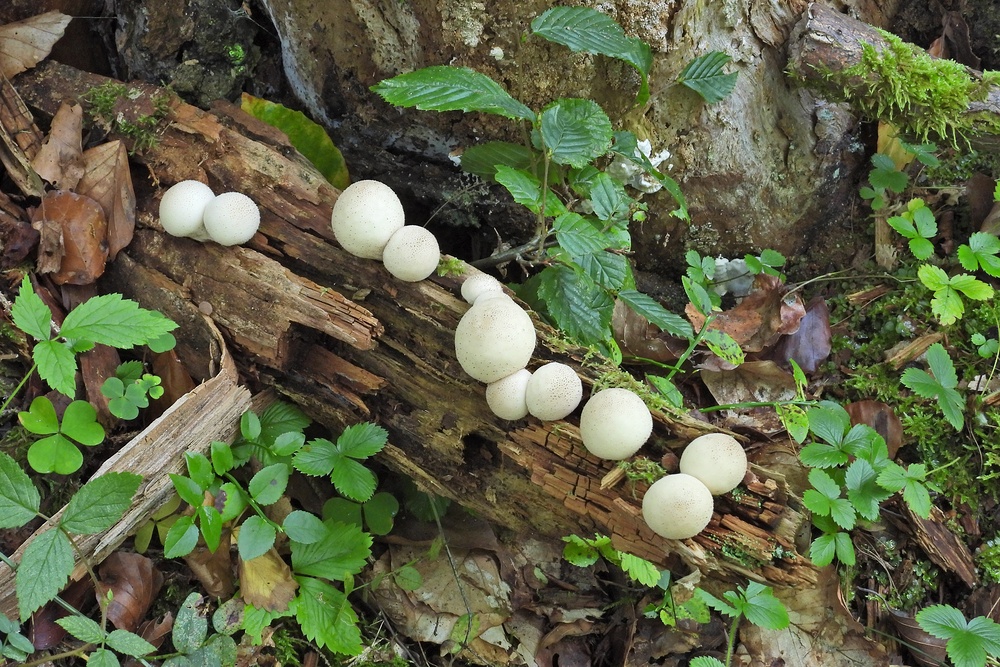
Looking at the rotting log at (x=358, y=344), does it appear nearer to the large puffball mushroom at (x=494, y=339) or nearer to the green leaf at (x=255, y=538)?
the large puffball mushroom at (x=494, y=339)

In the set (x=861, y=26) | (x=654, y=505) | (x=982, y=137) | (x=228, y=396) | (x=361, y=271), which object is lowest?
(x=228, y=396)

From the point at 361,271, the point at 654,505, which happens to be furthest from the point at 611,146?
the point at 654,505

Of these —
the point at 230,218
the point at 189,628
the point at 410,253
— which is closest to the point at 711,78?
the point at 410,253

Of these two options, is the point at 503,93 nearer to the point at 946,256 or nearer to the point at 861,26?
the point at 861,26

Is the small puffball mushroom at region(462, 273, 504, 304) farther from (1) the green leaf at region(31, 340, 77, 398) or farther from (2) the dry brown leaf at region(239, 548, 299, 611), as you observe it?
(1) the green leaf at region(31, 340, 77, 398)

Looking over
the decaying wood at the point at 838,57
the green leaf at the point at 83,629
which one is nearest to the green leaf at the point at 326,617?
the green leaf at the point at 83,629

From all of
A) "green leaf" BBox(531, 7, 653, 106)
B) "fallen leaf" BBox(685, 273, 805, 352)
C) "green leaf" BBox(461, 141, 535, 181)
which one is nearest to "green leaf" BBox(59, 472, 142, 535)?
"green leaf" BBox(461, 141, 535, 181)
